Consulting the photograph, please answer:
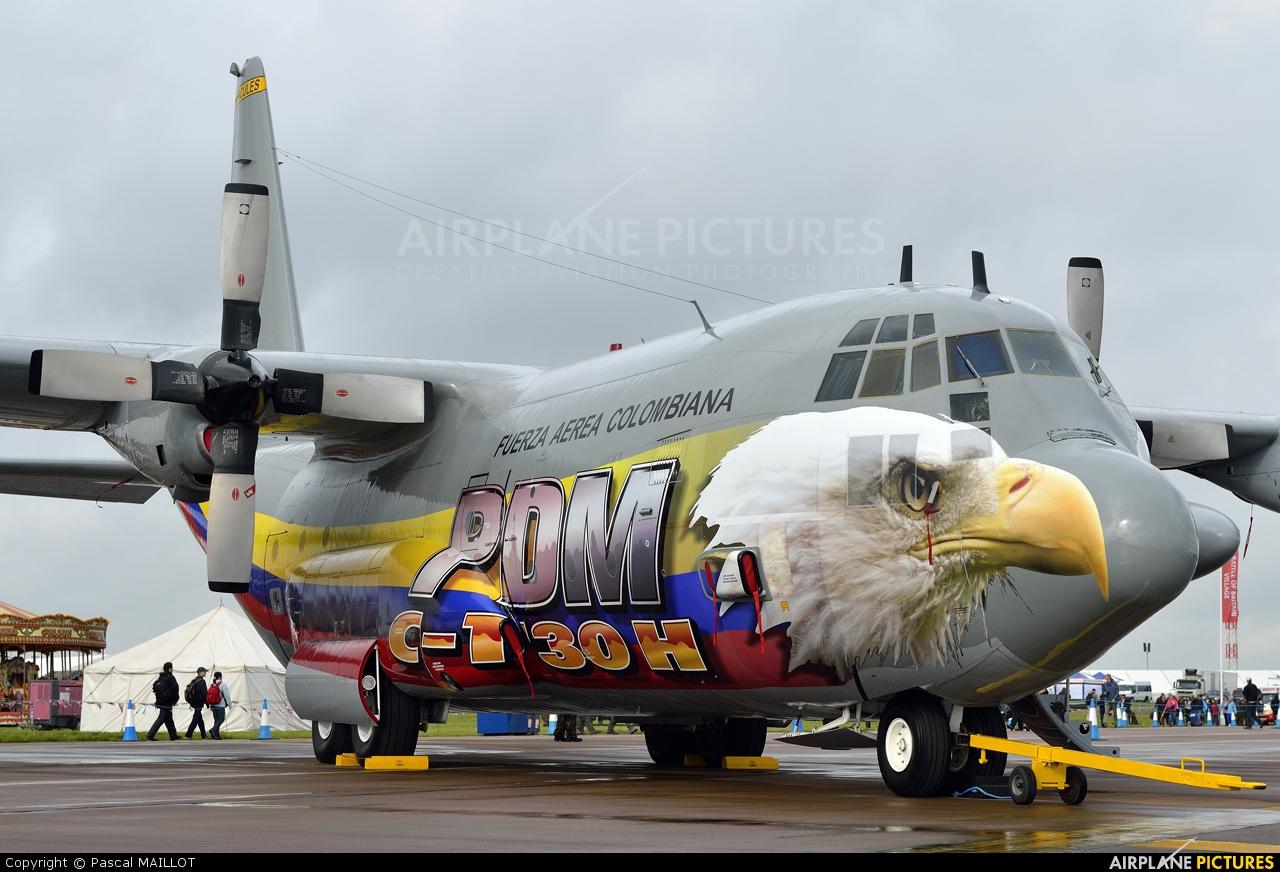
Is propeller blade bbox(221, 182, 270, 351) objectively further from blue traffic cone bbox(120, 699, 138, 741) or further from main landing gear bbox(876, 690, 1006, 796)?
blue traffic cone bbox(120, 699, 138, 741)

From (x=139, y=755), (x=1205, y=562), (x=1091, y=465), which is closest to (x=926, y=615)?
(x=1091, y=465)

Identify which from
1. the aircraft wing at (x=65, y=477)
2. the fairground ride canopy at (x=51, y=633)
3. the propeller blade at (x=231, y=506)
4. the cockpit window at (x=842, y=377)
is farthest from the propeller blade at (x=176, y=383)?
the fairground ride canopy at (x=51, y=633)

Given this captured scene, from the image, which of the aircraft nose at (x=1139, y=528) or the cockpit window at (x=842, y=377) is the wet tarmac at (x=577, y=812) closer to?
the aircraft nose at (x=1139, y=528)

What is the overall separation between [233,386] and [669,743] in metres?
6.49

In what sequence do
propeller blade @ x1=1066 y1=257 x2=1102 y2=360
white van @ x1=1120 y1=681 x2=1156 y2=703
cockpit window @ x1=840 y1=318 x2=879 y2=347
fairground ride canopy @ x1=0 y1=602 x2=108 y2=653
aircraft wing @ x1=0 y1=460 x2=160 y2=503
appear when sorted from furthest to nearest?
white van @ x1=1120 y1=681 x2=1156 y2=703, fairground ride canopy @ x1=0 y1=602 x2=108 y2=653, aircraft wing @ x1=0 y1=460 x2=160 y2=503, propeller blade @ x1=1066 y1=257 x2=1102 y2=360, cockpit window @ x1=840 y1=318 x2=879 y2=347

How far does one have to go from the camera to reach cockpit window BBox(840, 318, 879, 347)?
12.5 meters

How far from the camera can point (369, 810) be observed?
10.7m

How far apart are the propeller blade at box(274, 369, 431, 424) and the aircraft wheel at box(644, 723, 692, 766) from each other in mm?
4572

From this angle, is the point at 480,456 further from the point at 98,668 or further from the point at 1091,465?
the point at 98,668

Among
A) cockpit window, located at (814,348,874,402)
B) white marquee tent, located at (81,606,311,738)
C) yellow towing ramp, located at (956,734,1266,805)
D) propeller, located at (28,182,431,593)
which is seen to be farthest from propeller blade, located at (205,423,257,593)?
white marquee tent, located at (81,606,311,738)

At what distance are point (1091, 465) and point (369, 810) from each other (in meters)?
5.61

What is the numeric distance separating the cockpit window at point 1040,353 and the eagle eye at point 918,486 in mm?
1253

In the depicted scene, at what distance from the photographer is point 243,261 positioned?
1669 centimetres

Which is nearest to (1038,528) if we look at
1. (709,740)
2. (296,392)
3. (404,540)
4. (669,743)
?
(709,740)
